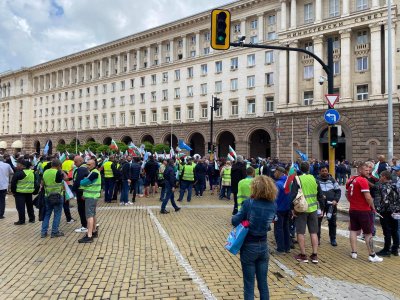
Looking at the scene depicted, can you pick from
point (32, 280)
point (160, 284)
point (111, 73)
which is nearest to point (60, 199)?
point (32, 280)

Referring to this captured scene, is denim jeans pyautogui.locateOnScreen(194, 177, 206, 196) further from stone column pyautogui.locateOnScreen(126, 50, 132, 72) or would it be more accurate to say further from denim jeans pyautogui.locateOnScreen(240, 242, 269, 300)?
stone column pyautogui.locateOnScreen(126, 50, 132, 72)

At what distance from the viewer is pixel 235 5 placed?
46.4 metres

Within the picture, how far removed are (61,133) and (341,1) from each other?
185ft

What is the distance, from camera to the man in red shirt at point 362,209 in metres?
7.16

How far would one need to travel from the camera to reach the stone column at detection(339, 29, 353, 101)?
36469 mm

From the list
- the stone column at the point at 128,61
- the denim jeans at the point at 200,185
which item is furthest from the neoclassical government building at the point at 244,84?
the denim jeans at the point at 200,185

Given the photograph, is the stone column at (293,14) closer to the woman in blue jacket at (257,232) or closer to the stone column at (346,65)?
the stone column at (346,65)

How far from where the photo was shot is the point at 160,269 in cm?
650

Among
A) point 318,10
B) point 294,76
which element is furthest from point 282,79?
point 318,10

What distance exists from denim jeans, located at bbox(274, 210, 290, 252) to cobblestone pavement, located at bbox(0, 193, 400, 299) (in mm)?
250

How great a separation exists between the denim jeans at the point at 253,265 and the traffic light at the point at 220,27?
6607mm

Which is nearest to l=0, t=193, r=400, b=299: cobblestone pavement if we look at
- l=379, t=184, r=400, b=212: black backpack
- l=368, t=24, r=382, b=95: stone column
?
l=379, t=184, r=400, b=212: black backpack

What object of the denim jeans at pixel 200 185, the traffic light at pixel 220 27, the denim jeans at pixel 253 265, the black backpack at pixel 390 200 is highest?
the traffic light at pixel 220 27

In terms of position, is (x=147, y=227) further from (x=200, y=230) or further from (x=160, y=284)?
(x=160, y=284)
